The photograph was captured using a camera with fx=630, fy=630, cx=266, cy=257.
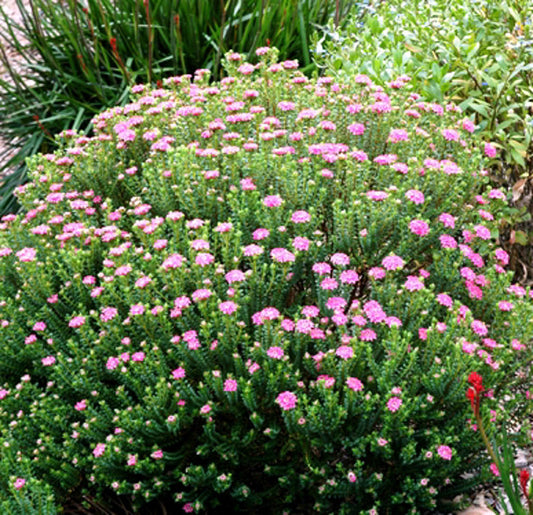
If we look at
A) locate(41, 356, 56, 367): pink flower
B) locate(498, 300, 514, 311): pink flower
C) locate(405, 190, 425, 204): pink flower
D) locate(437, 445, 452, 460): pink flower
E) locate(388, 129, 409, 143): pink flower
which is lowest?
locate(437, 445, 452, 460): pink flower

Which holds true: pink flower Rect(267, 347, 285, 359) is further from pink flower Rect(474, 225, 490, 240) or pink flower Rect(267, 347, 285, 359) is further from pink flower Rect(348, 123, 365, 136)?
pink flower Rect(348, 123, 365, 136)

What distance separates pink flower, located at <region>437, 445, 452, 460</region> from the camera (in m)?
2.12

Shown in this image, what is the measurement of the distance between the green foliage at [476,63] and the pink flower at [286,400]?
2.10 meters

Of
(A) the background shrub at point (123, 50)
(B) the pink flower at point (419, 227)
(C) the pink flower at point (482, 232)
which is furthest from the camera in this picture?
(A) the background shrub at point (123, 50)

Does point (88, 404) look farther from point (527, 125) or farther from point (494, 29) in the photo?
point (494, 29)

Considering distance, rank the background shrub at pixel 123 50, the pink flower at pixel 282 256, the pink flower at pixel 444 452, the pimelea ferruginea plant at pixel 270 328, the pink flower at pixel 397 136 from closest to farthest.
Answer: the pink flower at pixel 444 452 → the pimelea ferruginea plant at pixel 270 328 → the pink flower at pixel 282 256 → the pink flower at pixel 397 136 → the background shrub at pixel 123 50

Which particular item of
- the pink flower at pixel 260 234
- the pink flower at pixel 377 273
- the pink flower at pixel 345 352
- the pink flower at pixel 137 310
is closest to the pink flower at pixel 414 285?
the pink flower at pixel 377 273

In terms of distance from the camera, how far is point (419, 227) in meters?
2.46

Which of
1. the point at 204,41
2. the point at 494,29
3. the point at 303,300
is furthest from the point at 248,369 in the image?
the point at 204,41

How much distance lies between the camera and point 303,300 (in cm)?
269

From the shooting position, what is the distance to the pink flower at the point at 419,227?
246 cm

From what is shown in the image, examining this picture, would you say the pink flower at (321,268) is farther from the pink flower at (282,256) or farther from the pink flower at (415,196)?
the pink flower at (415,196)

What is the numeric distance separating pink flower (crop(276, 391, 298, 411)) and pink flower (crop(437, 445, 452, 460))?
52 cm

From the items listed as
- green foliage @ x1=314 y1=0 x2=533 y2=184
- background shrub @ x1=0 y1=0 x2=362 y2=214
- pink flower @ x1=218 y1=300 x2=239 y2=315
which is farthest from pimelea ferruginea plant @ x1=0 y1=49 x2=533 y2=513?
background shrub @ x1=0 y1=0 x2=362 y2=214
